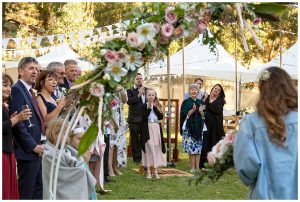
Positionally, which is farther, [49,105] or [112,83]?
[49,105]

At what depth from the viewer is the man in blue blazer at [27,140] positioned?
5773 millimetres

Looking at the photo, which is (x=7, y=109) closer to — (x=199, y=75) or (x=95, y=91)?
(x=95, y=91)

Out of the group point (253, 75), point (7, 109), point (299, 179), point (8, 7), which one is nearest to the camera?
point (299, 179)

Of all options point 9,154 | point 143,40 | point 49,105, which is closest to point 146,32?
point 143,40

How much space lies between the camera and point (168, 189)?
8453 mm

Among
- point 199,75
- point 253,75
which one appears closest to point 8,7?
point 199,75

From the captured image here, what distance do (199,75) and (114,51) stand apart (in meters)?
17.5

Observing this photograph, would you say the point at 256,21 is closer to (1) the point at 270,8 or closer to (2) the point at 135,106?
(1) the point at 270,8

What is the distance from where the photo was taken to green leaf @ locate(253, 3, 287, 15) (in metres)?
4.27

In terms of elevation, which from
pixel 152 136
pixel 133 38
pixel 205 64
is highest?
pixel 133 38

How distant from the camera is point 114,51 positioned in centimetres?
425

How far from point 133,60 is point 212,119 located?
6471 mm

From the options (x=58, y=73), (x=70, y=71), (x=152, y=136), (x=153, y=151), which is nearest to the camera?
(x=58, y=73)

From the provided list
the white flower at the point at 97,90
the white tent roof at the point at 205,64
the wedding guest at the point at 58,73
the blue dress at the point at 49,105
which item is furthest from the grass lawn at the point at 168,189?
the white tent roof at the point at 205,64
